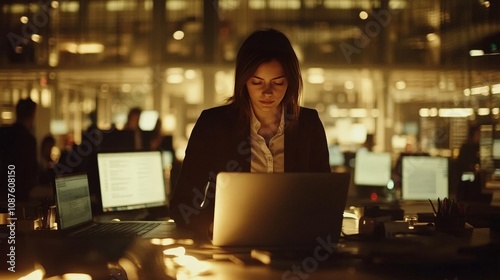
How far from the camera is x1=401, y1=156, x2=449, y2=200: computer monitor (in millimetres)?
5285

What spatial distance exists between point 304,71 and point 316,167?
30.1ft

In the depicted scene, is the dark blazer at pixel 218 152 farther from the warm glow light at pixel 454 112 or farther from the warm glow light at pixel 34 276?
the warm glow light at pixel 454 112

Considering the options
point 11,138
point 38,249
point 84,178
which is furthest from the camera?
point 11,138

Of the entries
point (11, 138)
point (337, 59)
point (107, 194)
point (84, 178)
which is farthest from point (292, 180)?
point (337, 59)

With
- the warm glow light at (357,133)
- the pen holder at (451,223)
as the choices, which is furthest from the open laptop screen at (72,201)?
the warm glow light at (357,133)

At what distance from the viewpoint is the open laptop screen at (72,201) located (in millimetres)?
2604

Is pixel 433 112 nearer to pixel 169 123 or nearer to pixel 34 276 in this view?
pixel 169 123

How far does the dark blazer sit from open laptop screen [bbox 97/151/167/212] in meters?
0.85

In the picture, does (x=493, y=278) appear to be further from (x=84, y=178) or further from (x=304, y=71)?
(x=304, y=71)

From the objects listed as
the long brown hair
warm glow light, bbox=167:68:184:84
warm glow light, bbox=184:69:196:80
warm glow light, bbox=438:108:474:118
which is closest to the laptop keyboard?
the long brown hair

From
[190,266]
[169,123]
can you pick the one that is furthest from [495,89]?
[169,123]

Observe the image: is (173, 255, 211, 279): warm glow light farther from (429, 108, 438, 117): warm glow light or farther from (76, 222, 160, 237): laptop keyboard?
(429, 108, 438, 117): warm glow light

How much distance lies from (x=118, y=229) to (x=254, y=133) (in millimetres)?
669

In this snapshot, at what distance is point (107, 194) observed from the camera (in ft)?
11.0
